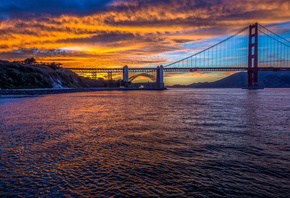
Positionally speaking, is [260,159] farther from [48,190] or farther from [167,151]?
[48,190]

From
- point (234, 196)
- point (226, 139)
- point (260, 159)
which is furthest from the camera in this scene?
point (226, 139)

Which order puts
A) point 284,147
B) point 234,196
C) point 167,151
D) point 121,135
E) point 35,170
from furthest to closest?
point 121,135
point 284,147
point 167,151
point 35,170
point 234,196

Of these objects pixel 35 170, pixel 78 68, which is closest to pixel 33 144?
pixel 35 170

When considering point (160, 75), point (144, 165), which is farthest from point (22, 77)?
point (144, 165)

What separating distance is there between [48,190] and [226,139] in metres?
7.39

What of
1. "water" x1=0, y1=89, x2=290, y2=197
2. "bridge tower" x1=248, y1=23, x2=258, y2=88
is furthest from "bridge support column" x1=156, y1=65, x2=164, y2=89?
"water" x1=0, y1=89, x2=290, y2=197

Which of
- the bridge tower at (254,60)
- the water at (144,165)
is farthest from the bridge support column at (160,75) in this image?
the water at (144,165)

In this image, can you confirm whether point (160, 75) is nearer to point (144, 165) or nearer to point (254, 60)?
point (254, 60)

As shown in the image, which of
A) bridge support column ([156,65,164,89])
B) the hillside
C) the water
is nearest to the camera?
the water

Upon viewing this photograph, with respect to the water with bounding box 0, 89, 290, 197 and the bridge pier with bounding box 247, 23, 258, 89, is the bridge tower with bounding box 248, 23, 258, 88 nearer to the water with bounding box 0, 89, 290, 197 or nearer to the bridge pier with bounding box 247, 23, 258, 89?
the bridge pier with bounding box 247, 23, 258, 89

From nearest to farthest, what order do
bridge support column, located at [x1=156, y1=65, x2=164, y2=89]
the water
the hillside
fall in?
the water < the hillside < bridge support column, located at [x1=156, y1=65, x2=164, y2=89]

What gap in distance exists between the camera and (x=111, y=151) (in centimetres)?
787

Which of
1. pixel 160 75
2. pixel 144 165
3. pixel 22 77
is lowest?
pixel 144 165

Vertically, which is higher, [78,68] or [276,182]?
[78,68]
